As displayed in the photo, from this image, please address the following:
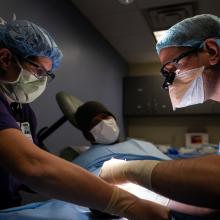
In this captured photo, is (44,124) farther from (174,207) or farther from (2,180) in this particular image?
(174,207)

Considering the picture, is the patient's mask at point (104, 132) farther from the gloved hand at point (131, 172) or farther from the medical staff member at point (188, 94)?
the gloved hand at point (131, 172)

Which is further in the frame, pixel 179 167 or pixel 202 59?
pixel 202 59

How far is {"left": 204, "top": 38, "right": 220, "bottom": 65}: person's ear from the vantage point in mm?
872

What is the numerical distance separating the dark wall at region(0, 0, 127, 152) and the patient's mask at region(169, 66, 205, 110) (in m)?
1.06

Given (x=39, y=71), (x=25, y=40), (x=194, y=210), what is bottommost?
→ (x=194, y=210)

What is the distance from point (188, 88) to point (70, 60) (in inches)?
56.2

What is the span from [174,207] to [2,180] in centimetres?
66

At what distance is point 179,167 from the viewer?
618 mm

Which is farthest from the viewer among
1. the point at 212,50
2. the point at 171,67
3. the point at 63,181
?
the point at 171,67

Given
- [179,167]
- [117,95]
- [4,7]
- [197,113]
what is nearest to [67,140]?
[4,7]

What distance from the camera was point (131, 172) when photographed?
2.44ft

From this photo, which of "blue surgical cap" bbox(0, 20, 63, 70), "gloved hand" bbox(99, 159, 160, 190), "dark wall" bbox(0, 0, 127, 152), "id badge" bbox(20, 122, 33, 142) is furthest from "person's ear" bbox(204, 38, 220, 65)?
"dark wall" bbox(0, 0, 127, 152)

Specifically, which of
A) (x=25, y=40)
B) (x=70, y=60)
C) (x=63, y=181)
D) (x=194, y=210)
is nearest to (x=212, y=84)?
(x=194, y=210)

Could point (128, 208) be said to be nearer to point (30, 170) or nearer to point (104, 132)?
point (30, 170)
